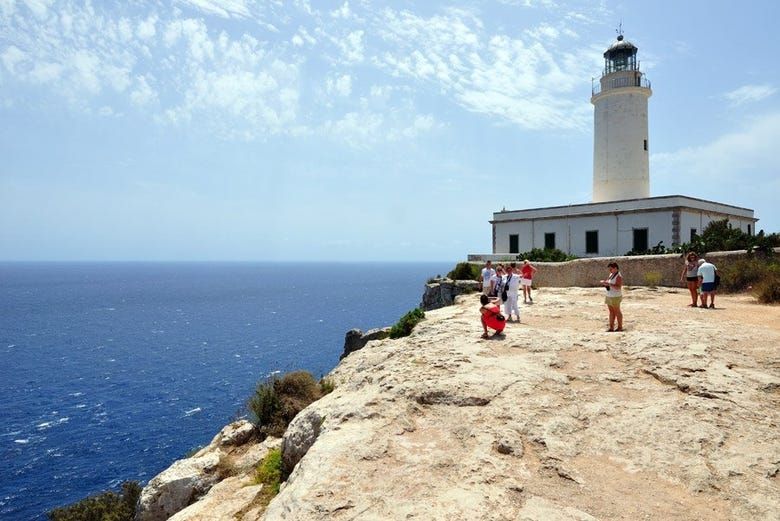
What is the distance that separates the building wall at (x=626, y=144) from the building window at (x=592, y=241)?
3509 millimetres

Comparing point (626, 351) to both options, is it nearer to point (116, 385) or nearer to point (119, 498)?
point (119, 498)

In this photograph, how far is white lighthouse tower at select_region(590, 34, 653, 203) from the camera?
1334 inches

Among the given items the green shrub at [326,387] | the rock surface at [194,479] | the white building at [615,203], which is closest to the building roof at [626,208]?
the white building at [615,203]

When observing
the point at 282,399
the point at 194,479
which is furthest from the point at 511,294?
the point at 194,479

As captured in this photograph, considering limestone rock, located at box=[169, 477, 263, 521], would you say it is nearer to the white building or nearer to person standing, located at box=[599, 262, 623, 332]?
person standing, located at box=[599, 262, 623, 332]

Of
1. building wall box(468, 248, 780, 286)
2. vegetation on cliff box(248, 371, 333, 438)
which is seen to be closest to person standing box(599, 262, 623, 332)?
vegetation on cliff box(248, 371, 333, 438)

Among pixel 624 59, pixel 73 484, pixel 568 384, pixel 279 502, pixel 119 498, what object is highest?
pixel 624 59

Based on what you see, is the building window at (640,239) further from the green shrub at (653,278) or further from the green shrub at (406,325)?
the green shrub at (406,325)

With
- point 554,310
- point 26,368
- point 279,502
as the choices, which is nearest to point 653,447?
point 279,502

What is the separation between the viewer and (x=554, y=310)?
47.4ft

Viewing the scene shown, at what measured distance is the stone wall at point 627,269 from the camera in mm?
18875

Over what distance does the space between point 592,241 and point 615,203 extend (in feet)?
9.31

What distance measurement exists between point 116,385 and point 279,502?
37.4 meters

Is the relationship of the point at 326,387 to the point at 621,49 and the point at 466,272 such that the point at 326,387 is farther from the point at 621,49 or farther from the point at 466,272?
the point at 621,49
